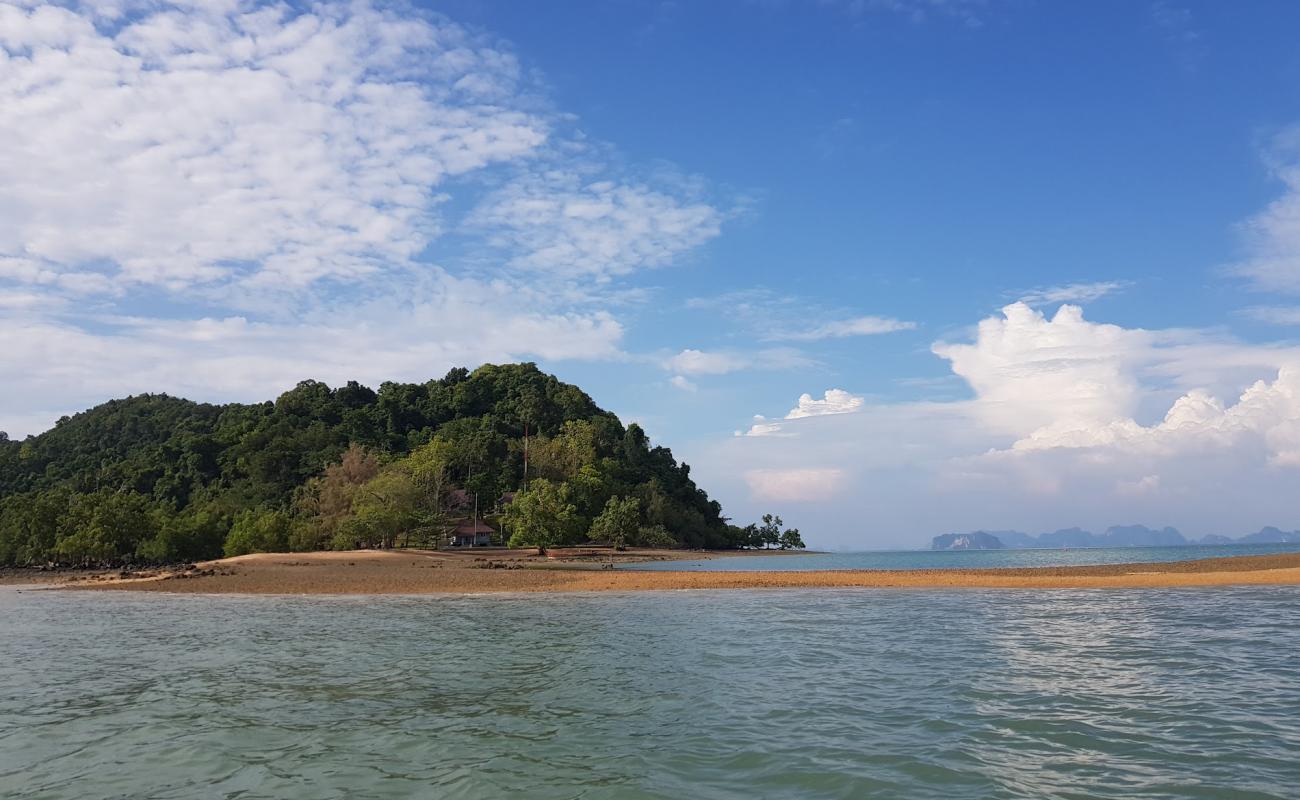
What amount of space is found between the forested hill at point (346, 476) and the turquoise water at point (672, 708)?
68362 millimetres

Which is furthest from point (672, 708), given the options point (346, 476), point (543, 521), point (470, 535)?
point (470, 535)

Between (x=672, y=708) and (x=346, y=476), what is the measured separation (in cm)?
10428

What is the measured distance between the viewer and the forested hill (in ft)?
294

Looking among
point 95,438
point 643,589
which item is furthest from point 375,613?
point 95,438

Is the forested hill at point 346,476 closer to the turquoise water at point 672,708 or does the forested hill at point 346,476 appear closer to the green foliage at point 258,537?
the green foliage at point 258,537

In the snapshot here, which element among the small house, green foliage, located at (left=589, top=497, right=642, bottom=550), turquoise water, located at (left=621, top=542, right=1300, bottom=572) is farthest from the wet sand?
the small house

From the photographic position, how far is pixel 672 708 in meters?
14.3

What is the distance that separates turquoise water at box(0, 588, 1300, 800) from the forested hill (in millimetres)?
68362

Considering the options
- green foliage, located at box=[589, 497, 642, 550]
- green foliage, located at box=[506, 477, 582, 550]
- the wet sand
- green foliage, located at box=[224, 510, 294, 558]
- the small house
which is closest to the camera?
the wet sand

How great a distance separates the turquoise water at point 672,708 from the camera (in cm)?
1013

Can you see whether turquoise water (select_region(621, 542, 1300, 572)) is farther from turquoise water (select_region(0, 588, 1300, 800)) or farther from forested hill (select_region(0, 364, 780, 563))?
turquoise water (select_region(0, 588, 1300, 800))

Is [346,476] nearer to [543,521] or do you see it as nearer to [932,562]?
[543,521]

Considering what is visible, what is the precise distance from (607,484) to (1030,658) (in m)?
119

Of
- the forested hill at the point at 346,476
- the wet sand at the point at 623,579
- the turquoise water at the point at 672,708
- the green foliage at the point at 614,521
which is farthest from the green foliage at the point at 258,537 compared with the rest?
the turquoise water at the point at 672,708
